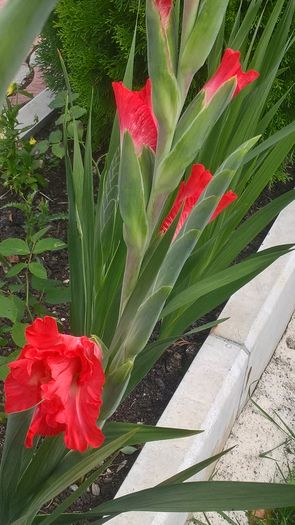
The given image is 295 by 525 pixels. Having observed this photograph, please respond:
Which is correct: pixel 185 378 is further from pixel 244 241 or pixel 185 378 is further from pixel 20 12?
pixel 20 12

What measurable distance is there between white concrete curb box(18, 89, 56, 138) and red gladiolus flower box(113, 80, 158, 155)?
1562 millimetres

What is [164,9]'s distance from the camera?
66 cm

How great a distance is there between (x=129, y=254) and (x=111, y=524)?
0.68 meters

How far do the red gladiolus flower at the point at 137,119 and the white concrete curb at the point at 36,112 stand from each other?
1562 mm

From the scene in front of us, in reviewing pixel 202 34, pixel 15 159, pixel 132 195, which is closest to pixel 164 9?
pixel 202 34

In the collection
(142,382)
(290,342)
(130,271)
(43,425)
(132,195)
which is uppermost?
(132,195)

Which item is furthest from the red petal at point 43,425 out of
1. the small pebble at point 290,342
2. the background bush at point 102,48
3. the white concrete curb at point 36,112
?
the white concrete curb at point 36,112

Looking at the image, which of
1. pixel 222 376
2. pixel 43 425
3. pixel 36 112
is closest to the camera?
pixel 43 425

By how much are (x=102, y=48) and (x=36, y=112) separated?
389 millimetres

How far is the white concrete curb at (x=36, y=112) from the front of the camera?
2303 mm

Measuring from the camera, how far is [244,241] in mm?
1273

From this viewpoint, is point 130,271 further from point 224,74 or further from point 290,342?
point 290,342

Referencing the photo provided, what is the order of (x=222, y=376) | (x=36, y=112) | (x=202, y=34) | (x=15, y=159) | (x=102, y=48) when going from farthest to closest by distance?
(x=36, y=112)
(x=102, y=48)
(x=15, y=159)
(x=222, y=376)
(x=202, y=34)

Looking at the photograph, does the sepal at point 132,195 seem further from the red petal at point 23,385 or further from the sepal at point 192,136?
the red petal at point 23,385
